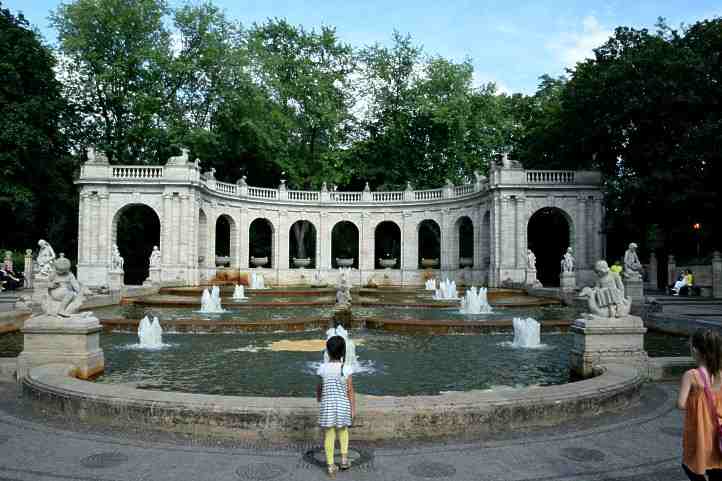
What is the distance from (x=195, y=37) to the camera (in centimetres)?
4562

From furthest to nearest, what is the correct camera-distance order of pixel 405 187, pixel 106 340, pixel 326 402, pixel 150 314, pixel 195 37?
pixel 405 187 < pixel 195 37 < pixel 150 314 < pixel 106 340 < pixel 326 402

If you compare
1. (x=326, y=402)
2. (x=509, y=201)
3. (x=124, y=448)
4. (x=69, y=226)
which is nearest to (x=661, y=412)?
(x=326, y=402)

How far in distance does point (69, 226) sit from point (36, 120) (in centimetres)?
1269

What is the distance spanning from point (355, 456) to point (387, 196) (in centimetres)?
4277

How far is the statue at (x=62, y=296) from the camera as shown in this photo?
10.6 metres

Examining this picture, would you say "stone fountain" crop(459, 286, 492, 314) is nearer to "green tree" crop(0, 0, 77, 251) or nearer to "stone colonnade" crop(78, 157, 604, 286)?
"stone colonnade" crop(78, 157, 604, 286)

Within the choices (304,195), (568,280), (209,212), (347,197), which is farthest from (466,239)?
(568,280)

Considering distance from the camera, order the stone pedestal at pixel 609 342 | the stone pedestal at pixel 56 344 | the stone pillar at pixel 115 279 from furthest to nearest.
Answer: the stone pillar at pixel 115 279, the stone pedestal at pixel 609 342, the stone pedestal at pixel 56 344

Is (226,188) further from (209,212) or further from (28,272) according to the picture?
(28,272)

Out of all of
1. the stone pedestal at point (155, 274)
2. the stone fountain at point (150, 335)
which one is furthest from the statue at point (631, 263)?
the stone pedestal at point (155, 274)

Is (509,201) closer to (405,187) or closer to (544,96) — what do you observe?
(405,187)

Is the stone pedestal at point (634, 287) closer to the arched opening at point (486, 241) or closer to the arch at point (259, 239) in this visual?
the arched opening at point (486, 241)

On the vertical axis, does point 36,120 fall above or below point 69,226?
above

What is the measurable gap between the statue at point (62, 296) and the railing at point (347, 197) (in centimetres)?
3807
